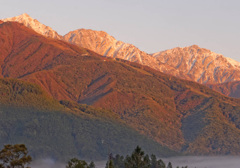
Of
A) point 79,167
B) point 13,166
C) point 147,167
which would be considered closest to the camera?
point 13,166

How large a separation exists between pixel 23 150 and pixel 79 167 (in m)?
30.8

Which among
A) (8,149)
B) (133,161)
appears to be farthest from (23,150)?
(133,161)

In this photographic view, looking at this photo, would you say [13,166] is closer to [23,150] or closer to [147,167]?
[23,150]

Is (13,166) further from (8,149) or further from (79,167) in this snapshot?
(79,167)

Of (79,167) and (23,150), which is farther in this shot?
(79,167)

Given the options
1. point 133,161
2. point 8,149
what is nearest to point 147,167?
point 133,161

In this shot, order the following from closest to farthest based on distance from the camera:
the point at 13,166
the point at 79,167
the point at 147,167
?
the point at 13,166 → the point at 147,167 → the point at 79,167

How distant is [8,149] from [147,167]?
31945 millimetres

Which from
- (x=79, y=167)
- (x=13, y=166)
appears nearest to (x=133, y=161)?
(x=79, y=167)

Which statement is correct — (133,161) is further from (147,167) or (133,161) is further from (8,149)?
(8,149)

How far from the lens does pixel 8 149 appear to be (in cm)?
12825

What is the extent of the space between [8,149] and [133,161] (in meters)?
30.2

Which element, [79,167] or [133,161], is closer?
[133,161]

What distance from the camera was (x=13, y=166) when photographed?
414ft
